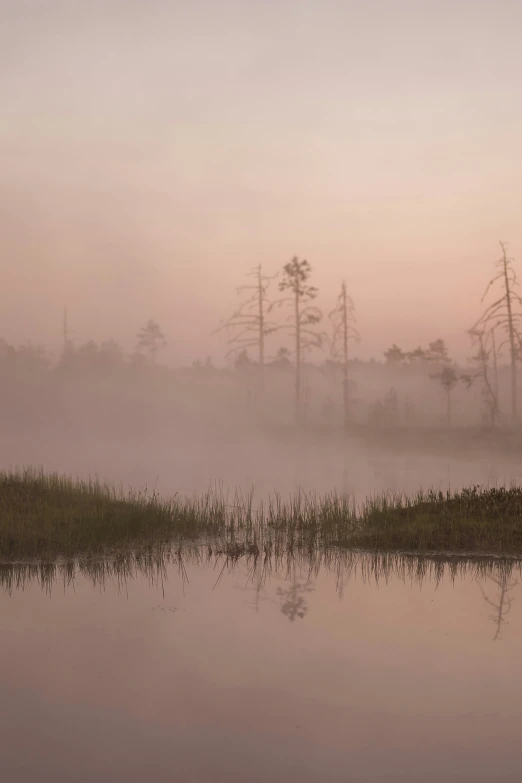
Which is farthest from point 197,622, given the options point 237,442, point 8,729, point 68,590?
point 237,442

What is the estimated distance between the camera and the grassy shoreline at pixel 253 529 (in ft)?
50.8

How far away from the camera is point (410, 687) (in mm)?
8367

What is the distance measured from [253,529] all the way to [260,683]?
31.0 feet

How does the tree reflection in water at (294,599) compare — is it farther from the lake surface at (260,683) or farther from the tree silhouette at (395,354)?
the tree silhouette at (395,354)

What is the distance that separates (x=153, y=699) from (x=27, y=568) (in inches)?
260

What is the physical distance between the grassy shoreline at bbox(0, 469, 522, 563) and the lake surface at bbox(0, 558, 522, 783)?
2.76 meters

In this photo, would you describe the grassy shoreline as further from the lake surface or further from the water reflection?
the lake surface

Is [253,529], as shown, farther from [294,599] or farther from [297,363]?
[297,363]

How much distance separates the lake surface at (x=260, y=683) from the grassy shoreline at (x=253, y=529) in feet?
9.05

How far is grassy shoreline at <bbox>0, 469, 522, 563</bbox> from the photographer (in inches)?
610

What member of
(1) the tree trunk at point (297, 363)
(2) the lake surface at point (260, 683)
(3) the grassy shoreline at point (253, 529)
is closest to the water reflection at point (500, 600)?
(2) the lake surface at point (260, 683)

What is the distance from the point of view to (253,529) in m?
18.0

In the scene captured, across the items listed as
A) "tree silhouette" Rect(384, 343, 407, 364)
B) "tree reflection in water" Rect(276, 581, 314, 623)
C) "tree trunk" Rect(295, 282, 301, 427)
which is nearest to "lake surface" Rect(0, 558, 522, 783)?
"tree reflection in water" Rect(276, 581, 314, 623)

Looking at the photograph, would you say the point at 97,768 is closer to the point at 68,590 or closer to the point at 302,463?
the point at 68,590
